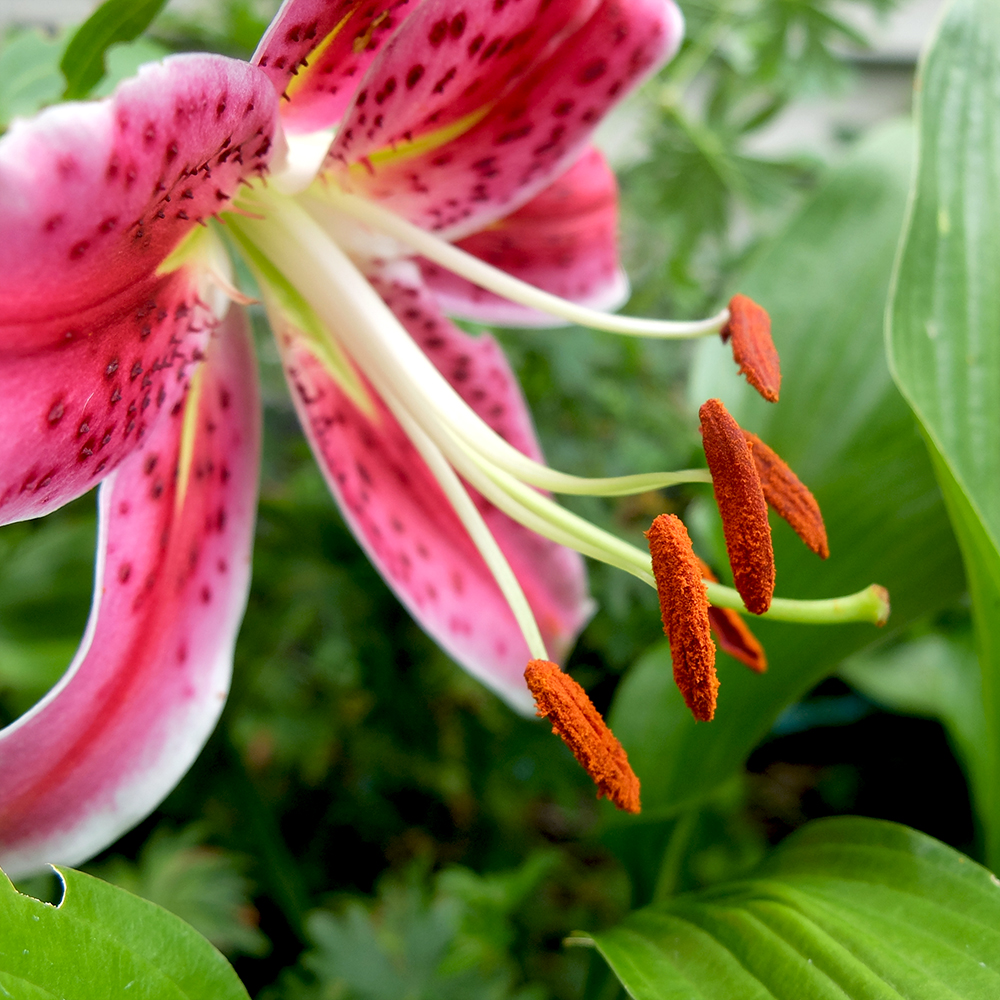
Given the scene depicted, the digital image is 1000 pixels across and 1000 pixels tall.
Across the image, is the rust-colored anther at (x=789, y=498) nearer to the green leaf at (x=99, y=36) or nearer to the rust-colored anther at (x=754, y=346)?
the rust-colored anther at (x=754, y=346)

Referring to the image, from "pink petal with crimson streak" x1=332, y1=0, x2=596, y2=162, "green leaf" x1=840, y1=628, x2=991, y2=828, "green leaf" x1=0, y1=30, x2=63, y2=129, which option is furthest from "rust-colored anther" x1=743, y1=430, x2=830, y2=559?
"green leaf" x1=0, y1=30, x2=63, y2=129

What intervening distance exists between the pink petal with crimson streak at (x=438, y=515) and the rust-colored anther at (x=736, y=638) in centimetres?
15

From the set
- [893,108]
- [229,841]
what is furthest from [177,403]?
[893,108]

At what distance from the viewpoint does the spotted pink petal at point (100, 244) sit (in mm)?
286

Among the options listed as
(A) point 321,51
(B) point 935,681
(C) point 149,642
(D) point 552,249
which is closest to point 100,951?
(C) point 149,642

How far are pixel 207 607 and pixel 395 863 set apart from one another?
73cm

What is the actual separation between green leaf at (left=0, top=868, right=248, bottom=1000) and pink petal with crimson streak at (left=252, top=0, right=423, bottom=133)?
0.34m

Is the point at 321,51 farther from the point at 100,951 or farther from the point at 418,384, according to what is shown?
the point at 100,951

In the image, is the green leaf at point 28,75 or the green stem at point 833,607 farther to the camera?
the green leaf at point 28,75

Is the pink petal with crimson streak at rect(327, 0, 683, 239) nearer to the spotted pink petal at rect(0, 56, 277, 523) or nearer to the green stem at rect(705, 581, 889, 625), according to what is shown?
the spotted pink petal at rect(0, 56, 277, 523)

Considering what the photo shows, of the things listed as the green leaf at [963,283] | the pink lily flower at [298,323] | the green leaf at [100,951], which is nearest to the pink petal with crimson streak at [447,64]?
the pink lily flower at [298,323]

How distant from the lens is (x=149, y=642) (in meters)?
0.46

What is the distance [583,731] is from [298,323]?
309 mm

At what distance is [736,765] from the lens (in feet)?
1.76
